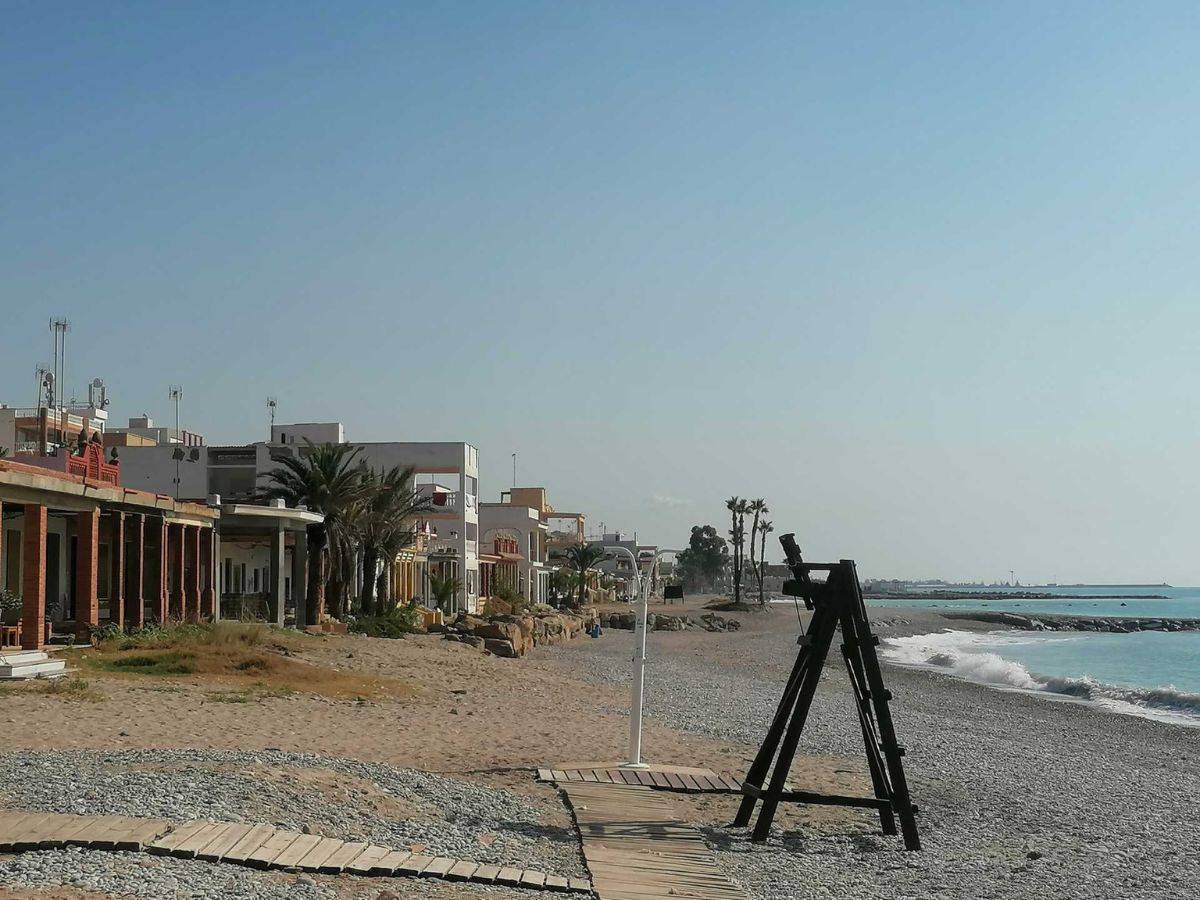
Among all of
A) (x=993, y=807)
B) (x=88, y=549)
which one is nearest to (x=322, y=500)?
(x=88, y=549)

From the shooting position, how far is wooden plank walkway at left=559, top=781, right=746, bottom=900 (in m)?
7.98

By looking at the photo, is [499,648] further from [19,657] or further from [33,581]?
[19,657]

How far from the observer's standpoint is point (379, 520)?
128 feet

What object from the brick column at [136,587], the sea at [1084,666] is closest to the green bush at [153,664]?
the brick column at [136,587]

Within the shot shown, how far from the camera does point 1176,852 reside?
11102mm

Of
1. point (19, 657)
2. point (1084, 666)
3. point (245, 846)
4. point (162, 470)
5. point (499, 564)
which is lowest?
point (1084, 666)

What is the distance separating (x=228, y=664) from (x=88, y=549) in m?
4.79

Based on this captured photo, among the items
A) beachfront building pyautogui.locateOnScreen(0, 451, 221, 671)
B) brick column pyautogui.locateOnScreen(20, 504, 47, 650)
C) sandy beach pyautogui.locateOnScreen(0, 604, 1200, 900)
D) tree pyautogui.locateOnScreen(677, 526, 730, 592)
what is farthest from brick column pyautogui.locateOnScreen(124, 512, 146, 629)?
tree pyautogui.locateOnScreen(677, 526, 730, 592)

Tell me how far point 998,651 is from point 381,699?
50958 mm

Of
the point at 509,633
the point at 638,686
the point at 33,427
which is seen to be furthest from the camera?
the point at 33,427

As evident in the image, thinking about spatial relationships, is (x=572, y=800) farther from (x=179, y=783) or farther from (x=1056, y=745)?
(x=1056, y=745)

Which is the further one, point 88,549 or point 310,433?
point 310,433

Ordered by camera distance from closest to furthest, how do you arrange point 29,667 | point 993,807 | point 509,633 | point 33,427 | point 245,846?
point 245,846, point 993,807, point 29,667, point 509,633, point 33,427

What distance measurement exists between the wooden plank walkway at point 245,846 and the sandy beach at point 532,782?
0.16 metres
